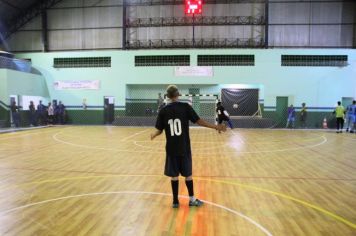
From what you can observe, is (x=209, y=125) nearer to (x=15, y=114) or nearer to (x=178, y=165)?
(x=178, y=165)

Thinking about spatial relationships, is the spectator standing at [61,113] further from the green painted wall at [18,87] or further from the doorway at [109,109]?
the doorway at [109,109]

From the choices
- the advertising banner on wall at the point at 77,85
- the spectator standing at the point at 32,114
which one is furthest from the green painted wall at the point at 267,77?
the spectator standing at the point at 32,114

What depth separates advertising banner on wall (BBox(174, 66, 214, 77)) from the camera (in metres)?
22.5

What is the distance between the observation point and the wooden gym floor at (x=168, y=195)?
4117 millimetres

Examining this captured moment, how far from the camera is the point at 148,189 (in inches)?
233

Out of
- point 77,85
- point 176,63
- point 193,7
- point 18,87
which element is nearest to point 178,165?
point 176,63

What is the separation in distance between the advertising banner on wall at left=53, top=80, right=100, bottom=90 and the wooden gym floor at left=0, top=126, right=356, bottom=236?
1419 centimetres

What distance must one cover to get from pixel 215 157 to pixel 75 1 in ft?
67.6

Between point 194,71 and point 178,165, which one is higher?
point 194,71

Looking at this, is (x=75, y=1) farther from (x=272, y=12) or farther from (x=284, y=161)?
(x=284, y=161)

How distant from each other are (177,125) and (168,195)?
1555 millimetres

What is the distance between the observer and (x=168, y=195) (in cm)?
554

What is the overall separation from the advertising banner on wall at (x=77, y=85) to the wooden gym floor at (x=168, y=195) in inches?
→ 559

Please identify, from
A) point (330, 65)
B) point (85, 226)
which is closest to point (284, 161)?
point (85, 226)
